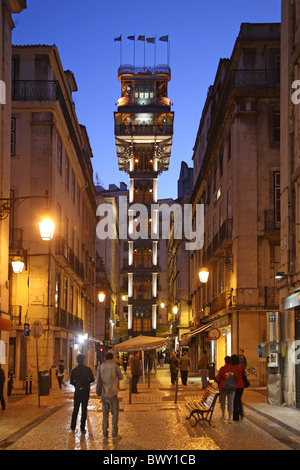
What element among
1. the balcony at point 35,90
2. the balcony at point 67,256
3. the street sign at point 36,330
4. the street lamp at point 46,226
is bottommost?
the street sign at point 36,330

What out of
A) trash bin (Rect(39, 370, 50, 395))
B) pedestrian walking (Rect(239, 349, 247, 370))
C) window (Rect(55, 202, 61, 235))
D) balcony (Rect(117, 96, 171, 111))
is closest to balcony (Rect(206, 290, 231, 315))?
pedestrian walking (Rect(239, 349, 247, 370))

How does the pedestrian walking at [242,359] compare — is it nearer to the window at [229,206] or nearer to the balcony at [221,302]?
the balcony at [221,302]

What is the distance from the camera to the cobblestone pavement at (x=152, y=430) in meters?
12.0

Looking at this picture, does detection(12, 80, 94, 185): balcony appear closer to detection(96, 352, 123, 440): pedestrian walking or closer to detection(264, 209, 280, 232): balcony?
detection(264, 209, 280, 232): balcony

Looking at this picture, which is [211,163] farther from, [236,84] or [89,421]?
[89,421]

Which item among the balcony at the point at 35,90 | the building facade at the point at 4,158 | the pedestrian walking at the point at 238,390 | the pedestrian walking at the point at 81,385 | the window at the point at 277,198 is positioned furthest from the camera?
the balcony at the point at 35,90

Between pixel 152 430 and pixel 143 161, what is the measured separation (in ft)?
276

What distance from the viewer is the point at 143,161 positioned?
96938 millimetres

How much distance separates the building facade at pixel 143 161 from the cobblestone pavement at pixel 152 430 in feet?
229

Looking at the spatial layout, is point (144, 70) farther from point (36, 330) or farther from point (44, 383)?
point (36, 330)

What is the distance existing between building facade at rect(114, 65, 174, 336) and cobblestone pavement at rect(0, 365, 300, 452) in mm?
69937

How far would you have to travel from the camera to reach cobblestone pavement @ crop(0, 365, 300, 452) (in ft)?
39.2

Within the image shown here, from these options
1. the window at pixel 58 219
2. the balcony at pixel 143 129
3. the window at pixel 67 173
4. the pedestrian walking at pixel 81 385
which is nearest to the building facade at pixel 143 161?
the balcony at pixel 143 129

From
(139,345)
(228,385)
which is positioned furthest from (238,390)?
(139,345)
